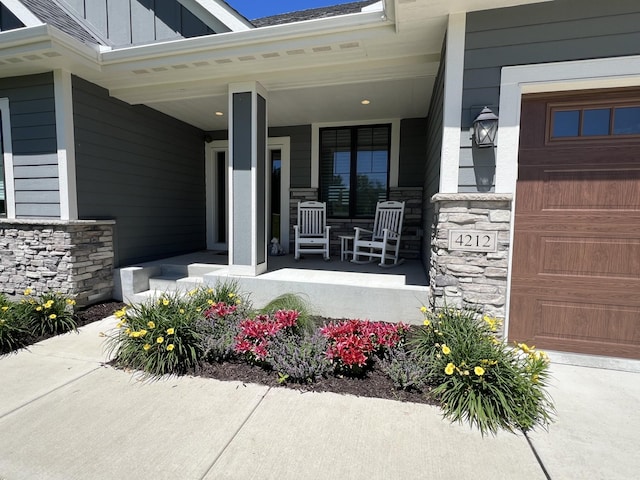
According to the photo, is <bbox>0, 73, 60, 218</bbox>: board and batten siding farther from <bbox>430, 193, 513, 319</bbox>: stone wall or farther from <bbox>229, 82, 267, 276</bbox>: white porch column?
<bbox>430, 193, 513, 319</bbox>: stone wall

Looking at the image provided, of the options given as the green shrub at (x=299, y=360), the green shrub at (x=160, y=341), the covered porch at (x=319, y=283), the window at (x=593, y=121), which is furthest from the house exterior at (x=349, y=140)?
the green shrub at (x=160, y=341)

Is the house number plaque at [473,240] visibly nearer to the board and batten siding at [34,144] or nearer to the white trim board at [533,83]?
the white trim board at [533,83]

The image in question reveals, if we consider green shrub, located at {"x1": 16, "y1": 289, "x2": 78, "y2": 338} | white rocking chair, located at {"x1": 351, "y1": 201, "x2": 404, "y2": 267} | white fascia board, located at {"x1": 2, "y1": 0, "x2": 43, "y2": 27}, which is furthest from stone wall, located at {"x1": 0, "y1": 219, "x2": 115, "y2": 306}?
white rocking chair, located at {"x1": 351, "y1": 201, "x2": 404, "y2": 267}

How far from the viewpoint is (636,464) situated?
61.1 inches

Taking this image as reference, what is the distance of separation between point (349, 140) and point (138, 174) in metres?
3.29

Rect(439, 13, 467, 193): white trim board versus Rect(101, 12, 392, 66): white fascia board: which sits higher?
Rect(101, 12, 392, 66): white fascia board

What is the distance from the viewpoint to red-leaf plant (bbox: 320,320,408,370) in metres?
2.19

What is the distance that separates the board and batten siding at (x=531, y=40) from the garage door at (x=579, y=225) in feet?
1.02

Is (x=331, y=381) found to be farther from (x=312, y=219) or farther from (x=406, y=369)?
(x=312, y=219)

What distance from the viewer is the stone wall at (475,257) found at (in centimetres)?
252

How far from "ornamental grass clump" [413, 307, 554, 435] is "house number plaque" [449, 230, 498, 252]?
0.69m

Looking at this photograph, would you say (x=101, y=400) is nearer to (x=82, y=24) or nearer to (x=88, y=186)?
(x=88, y=186)

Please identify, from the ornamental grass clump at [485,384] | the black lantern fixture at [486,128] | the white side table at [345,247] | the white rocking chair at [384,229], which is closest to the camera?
the ornamental grass clump at [485,384]

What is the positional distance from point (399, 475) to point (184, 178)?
5164 mm
